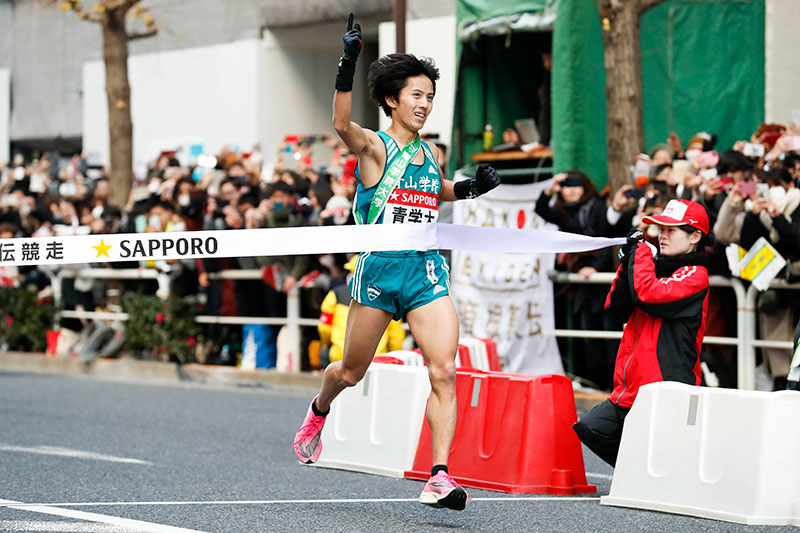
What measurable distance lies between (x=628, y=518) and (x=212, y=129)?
19210 mm

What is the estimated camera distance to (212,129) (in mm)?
25500

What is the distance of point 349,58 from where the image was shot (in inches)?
257

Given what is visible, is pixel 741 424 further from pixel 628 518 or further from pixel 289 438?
pixel 289 438

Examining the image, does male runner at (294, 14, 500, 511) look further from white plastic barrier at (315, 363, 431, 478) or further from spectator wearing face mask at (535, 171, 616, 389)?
spectator wearing face mask at (535, 171, 616, 389)

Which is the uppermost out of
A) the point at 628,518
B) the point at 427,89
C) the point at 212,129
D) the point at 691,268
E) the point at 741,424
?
the point at 212,129

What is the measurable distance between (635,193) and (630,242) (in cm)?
490

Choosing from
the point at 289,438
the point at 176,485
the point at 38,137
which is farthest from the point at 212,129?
the point at 176,485

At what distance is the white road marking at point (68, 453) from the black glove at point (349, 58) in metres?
3.54

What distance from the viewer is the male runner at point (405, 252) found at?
692 cm

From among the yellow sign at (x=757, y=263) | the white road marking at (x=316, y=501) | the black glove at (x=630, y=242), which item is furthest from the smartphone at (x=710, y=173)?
the white road marking at (x=316, y=501)

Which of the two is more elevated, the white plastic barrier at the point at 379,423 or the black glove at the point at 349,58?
the black glove at the point at 349,58

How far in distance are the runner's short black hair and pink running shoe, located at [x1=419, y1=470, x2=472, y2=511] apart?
183 centimetres

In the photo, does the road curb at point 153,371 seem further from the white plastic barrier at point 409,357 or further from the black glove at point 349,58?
the black glove at point 349,58

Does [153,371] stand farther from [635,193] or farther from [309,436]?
[309,436]
